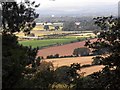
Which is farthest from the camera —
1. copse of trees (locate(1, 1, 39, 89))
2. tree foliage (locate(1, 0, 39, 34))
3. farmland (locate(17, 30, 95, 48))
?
farmland (locate(17, 30, 95, 48))

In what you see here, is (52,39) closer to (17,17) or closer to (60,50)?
(60,50)

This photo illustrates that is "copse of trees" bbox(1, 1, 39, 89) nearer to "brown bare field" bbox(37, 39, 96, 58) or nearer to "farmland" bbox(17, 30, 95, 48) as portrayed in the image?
"farmland" bbox(17, 30, 95, 48)

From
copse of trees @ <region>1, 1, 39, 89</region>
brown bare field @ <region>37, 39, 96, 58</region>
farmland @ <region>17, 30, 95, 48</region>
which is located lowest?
farmland @ <region>17, 30, 95, 48</region>

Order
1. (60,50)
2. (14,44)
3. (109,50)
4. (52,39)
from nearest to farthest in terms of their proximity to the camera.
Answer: (109,50)
(14,44)
(60,50)
(52,39)

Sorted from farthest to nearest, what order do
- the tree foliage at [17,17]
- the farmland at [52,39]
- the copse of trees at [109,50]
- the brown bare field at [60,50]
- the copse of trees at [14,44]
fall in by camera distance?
the farmland at [52,39], the brown bare field at [60,50], the tree foliage at [17,17], the copse of trees at [14,44], the copse of trees at [109,50]

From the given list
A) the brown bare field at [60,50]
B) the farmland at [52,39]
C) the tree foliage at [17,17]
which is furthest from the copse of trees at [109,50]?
the brown bare field at [60,50]

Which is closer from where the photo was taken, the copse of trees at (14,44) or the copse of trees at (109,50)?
the copse of trees at (109,50)

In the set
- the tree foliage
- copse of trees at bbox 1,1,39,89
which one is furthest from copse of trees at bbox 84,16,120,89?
the tree foliage

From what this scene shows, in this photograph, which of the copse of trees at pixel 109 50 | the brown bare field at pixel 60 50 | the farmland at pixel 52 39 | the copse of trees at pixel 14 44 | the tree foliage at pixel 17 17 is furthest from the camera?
the farmland at pixel 52 39

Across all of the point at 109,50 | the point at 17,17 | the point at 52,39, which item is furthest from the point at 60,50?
the point at 109,50

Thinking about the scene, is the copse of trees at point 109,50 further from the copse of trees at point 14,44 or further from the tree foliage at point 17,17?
the tree foliage at point 17,17

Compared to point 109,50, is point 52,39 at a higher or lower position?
lower
